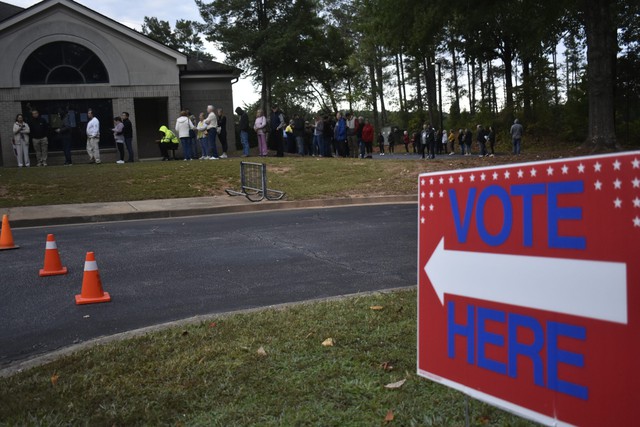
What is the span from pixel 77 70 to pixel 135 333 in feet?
84.4

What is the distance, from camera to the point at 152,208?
44.9ft

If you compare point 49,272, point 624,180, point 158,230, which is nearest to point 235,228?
point 158,230

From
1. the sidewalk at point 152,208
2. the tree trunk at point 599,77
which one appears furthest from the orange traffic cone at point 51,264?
the tree trunk at point 599,77

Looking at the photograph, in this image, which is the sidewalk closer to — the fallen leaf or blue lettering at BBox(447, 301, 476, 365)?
the fallen leaf

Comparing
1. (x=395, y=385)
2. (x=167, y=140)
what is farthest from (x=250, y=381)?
(x=167, y=140)

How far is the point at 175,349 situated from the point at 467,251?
269 centimetres

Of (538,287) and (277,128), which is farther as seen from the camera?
(277,128)

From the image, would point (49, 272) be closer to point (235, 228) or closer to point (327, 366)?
point (235, 228)

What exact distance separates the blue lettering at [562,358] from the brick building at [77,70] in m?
28.0

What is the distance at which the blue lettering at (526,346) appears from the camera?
7.30 feet

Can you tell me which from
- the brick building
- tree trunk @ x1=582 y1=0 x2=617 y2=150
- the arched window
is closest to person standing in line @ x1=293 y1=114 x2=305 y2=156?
the brick building

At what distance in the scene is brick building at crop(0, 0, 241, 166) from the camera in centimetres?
2636

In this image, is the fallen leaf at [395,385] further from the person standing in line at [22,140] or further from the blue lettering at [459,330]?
the person standing in line at [22,140]

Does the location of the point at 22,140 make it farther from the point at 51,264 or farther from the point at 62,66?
the point at 51,264
